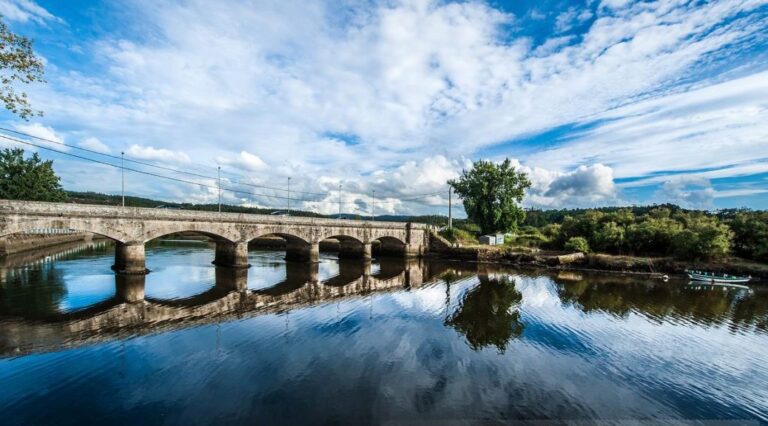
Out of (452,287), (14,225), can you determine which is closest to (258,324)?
(452,287)

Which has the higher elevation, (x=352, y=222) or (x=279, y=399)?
(x=352, y=222)

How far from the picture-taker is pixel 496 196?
6525 cm

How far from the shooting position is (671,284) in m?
36.3

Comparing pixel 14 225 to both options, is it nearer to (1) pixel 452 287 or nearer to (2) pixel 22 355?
(2) pixel 22 355

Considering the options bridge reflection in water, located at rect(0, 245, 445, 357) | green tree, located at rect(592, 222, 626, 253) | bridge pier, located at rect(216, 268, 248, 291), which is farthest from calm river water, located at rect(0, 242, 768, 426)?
green tree, located at rect(592, 222, 626, 253)

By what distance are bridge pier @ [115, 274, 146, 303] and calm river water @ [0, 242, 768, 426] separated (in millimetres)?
342

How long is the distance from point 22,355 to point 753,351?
32777 millimetres

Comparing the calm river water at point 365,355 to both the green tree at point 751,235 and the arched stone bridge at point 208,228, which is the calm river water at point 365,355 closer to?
the arched stone bridge at point 208,228

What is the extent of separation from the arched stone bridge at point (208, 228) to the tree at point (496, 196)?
40.5ft

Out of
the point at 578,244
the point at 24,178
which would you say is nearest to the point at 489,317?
the point at 578,244

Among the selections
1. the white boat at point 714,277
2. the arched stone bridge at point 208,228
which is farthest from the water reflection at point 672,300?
the arched stone bridge at point 208,228

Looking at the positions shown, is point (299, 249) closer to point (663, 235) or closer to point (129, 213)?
point (129, 213)

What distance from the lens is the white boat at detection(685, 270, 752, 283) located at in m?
37.1

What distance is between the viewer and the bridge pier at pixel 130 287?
80.8 ft
